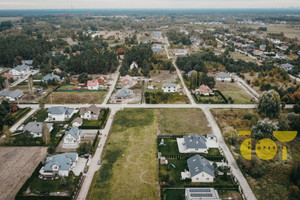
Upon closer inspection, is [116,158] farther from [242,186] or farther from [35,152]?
[242,186]

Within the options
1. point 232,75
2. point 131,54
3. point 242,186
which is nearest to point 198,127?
point 242,186

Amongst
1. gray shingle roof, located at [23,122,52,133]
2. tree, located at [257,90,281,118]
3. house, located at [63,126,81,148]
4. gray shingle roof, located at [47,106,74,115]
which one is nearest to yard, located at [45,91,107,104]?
gray shingle roof, located at [47,106,74,115]

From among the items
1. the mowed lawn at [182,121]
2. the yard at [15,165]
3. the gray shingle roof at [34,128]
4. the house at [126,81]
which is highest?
the house at [126,81]

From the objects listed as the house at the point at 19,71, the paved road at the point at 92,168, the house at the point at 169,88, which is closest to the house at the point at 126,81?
the house at the point at 169,88

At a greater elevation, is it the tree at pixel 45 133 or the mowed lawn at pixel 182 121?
the tree at pixel 45 133

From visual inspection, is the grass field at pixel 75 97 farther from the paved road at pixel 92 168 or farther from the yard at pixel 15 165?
the yard at pixel 15 165
